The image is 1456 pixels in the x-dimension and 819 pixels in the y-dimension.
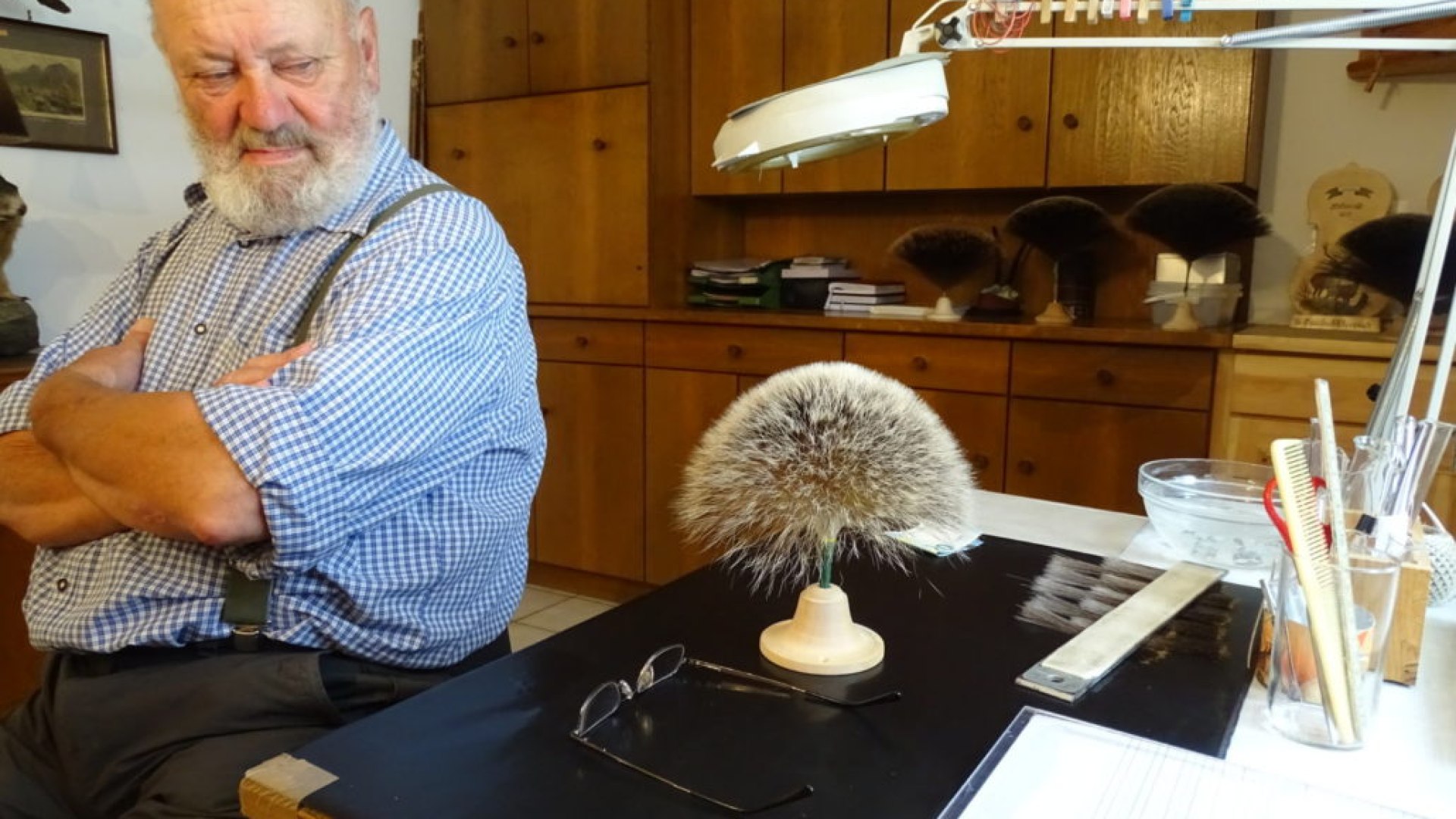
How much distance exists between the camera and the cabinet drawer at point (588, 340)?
117 inches

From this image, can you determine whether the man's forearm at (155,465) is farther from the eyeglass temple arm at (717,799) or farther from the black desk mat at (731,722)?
the eyeglass temple arm at (717,799)

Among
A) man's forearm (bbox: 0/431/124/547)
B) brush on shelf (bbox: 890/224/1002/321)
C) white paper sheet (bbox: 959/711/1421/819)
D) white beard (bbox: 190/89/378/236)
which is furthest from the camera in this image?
brush on shelf (bbox: 890/224/1002/321)

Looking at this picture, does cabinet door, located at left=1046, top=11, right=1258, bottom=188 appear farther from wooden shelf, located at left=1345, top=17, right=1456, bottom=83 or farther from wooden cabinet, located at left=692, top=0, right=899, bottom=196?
wooden cabinet, located at left=692, top=0, right=899, bottom=196

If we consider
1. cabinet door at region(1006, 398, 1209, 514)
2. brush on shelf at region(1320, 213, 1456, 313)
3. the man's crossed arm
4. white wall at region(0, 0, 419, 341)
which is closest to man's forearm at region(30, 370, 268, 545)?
the man's crossed arm

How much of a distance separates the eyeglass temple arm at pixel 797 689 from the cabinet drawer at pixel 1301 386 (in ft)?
5.60

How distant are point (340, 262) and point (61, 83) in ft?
6.05

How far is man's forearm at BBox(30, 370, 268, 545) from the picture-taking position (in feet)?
3.05

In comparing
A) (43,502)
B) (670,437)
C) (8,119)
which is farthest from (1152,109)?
(8,119)

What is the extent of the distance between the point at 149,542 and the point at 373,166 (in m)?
0.53

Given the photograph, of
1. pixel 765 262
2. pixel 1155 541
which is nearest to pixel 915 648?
pixel 1155 541

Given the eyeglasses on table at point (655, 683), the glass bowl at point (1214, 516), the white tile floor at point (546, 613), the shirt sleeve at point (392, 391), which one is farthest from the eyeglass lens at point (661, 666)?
the white tile floor at point (546, 613)

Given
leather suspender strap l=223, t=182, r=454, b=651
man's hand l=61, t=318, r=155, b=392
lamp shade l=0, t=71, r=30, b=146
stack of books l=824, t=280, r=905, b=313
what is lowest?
leather suspender strap l=223, t=182, r=454, b=651

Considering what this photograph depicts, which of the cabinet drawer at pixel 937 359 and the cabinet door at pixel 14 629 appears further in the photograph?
the cabinet drawer at pixel 937 359

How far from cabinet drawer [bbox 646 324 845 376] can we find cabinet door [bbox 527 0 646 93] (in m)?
0.76
